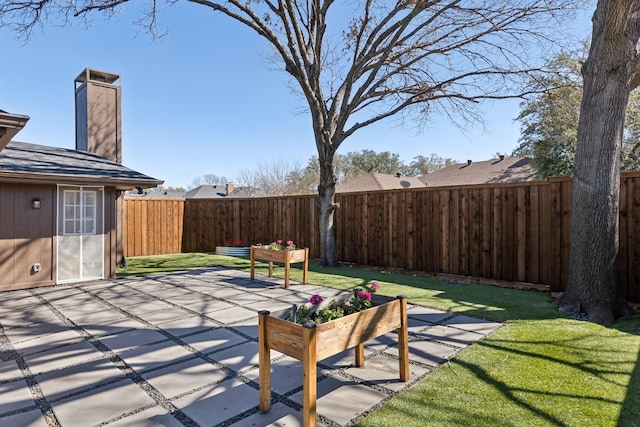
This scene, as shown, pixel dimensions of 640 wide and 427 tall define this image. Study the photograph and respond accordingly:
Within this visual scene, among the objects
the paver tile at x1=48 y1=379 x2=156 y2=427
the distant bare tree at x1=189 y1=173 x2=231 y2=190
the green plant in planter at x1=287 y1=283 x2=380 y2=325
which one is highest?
the distant bare tree at x1=189 y1=173 x2=231 y2=190

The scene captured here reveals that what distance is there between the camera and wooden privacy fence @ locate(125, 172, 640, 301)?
527 centimetres

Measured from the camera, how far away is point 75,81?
376 inches

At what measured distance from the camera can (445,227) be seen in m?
6.79

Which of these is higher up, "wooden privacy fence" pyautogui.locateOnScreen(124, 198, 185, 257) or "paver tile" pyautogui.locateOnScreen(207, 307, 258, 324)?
"wooden privacy fence" pyautogui.locateOnScreen(124, 198, 185, 257)

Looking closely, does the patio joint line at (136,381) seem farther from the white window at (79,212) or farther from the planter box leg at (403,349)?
the white window at (79,212)

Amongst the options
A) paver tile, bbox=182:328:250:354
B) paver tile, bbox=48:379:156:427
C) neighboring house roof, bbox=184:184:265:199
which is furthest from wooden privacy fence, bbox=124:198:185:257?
neighboring house roof, bbox=184:184:265:199

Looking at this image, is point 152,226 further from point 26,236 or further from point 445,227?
point 445,227

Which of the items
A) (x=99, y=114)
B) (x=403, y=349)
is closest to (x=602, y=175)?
(x=403, y=349)

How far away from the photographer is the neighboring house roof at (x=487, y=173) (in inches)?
689

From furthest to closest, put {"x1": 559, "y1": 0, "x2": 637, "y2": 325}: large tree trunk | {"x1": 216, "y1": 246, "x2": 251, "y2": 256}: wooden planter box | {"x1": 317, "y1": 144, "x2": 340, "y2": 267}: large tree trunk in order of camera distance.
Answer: {"x1": 216, "y1": 246, "x2": 251, "y2": 256}: wooden planter box, {"x1": 317, "y1": 144, "x2": 340, "y2": 267}: large tree trunk, {"x1": 559, "y1": 0, "x2": 637, "y2": 325}: large tree trunk

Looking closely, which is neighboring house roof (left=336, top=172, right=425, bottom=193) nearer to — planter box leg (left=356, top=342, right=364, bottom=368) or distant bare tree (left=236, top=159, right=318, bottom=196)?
distant bare tree (left=236, top=159, right=318, bottom=196)

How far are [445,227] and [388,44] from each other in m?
4.43

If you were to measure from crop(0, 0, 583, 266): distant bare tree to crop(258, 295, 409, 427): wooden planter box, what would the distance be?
18.0ft

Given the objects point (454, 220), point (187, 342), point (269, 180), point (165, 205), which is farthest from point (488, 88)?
point (269, 180)
